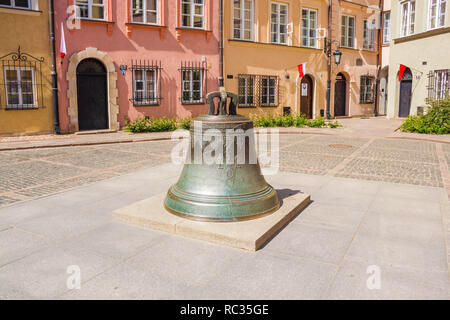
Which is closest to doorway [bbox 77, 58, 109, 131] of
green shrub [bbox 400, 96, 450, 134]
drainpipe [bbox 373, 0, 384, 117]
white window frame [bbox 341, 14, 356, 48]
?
green shrub [bbox 400, 96, 450, 134]

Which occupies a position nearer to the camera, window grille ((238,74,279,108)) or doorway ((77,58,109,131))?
doorway ((77,58,109,131))

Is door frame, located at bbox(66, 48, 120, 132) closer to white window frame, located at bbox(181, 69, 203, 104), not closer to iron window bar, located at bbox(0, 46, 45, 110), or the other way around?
iron window bar, located at bbox(0, 46, 45, 110)

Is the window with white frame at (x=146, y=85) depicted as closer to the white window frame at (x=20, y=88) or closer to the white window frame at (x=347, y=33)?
the white window frame at (x=20, y=88)

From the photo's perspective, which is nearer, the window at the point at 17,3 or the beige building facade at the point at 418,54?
the window at the point at 17,3

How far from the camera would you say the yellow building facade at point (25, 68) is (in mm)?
13898

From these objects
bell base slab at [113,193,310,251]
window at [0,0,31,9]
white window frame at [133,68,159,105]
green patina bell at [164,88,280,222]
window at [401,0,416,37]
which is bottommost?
bell base slab at [113,193,310,251]

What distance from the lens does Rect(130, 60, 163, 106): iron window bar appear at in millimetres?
17000

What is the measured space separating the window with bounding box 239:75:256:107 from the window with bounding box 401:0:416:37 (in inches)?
349

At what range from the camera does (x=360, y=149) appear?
12.1 m

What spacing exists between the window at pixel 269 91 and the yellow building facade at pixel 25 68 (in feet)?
33.6

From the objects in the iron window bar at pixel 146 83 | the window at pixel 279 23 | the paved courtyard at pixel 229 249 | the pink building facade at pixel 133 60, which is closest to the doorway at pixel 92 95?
the pink building facade at pixel 133 60

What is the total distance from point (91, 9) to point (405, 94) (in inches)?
654

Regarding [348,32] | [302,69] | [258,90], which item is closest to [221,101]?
[258,90]

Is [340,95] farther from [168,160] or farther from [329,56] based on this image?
[168,160]
